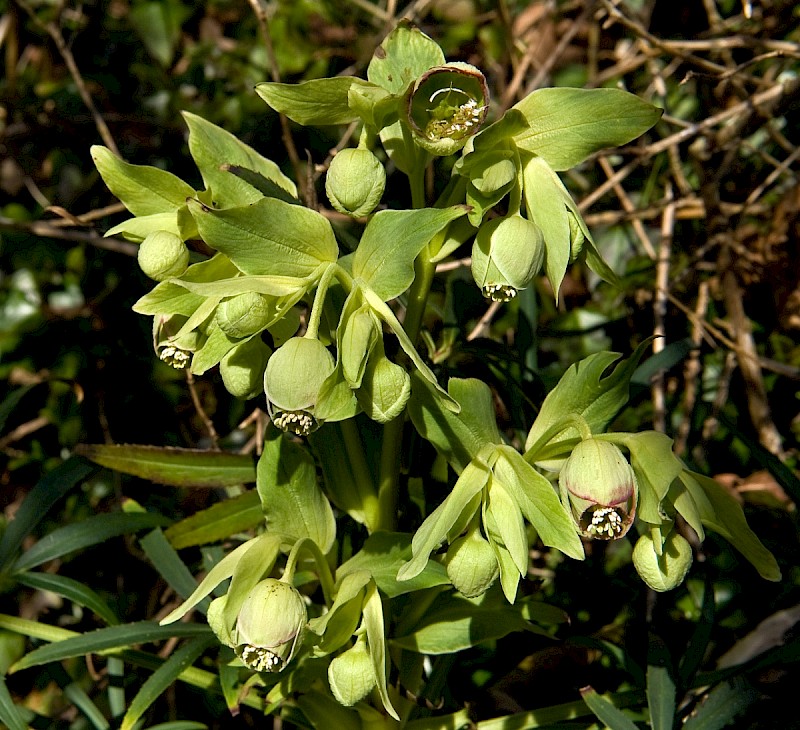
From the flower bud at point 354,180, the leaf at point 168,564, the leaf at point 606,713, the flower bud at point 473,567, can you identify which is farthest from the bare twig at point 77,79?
the leaf at point 606,713

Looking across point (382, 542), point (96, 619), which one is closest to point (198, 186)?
point (96, 619)

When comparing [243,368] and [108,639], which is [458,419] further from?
[108,639]

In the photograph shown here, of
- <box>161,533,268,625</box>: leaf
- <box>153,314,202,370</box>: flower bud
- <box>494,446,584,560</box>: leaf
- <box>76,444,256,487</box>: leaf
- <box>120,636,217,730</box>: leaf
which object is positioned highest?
<box>153,314,202,370</box>: flower bud

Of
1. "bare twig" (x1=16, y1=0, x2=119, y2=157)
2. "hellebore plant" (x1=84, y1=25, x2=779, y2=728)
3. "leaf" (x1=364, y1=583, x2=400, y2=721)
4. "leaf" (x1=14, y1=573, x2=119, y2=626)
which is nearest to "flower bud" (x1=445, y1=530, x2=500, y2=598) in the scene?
"hellebore plant" (x1=84, y1=25, x2=779, y2=728)

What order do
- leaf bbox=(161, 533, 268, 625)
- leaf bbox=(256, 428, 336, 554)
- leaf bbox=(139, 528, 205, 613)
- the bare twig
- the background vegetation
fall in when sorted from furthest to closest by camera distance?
1. the bare twig
2. the background vegetation
3. leaf bbox=(139, 528, 205, 613)
4. leaf bbox=(256, 428, 336, 554)
5. leaf bbox=(161, 533, 268, 625)

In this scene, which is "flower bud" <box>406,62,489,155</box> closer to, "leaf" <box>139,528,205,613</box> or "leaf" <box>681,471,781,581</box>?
"leaf" <box>681,471,781,581</box>

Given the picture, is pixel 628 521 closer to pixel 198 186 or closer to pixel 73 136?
pixel 198 186
